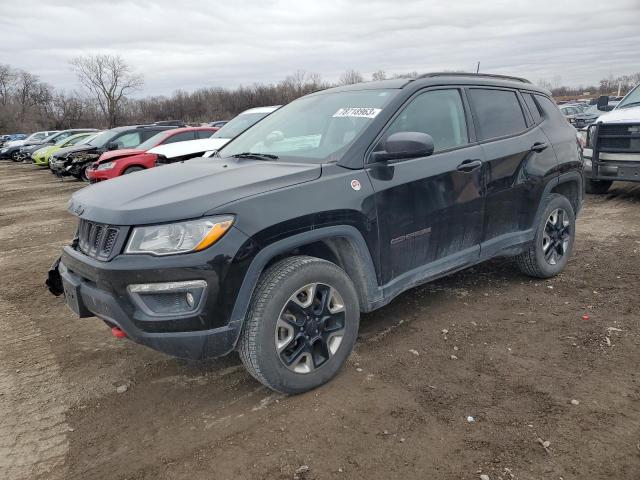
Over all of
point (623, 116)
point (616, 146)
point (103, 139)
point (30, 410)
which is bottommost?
point (30, 410)

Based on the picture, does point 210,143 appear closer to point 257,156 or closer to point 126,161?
point 126,161

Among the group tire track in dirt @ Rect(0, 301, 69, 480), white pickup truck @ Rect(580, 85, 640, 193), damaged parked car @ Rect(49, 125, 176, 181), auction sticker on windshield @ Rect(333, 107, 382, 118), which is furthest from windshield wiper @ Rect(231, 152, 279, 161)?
damaged parked car @ Rect(49, 125, 176, 181)

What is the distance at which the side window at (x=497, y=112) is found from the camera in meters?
4.05

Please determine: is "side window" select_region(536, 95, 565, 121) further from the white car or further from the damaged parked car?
the damaged parked car

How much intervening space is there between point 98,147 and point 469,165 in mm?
13343

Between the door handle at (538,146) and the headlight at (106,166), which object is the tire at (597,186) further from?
the headlight at (106,166)

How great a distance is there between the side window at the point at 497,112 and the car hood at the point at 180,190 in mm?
1708

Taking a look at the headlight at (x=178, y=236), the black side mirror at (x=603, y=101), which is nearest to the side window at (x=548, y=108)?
the headlight at (x=178, y=236)

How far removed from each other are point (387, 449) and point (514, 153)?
273 centimetres

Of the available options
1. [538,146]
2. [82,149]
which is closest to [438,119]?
[538,146]

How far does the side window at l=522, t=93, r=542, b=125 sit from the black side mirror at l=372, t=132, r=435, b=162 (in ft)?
6.32

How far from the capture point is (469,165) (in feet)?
12.4

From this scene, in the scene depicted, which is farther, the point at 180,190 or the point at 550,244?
the point at 550,244

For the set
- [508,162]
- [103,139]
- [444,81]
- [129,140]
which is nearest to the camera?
[444,81]
